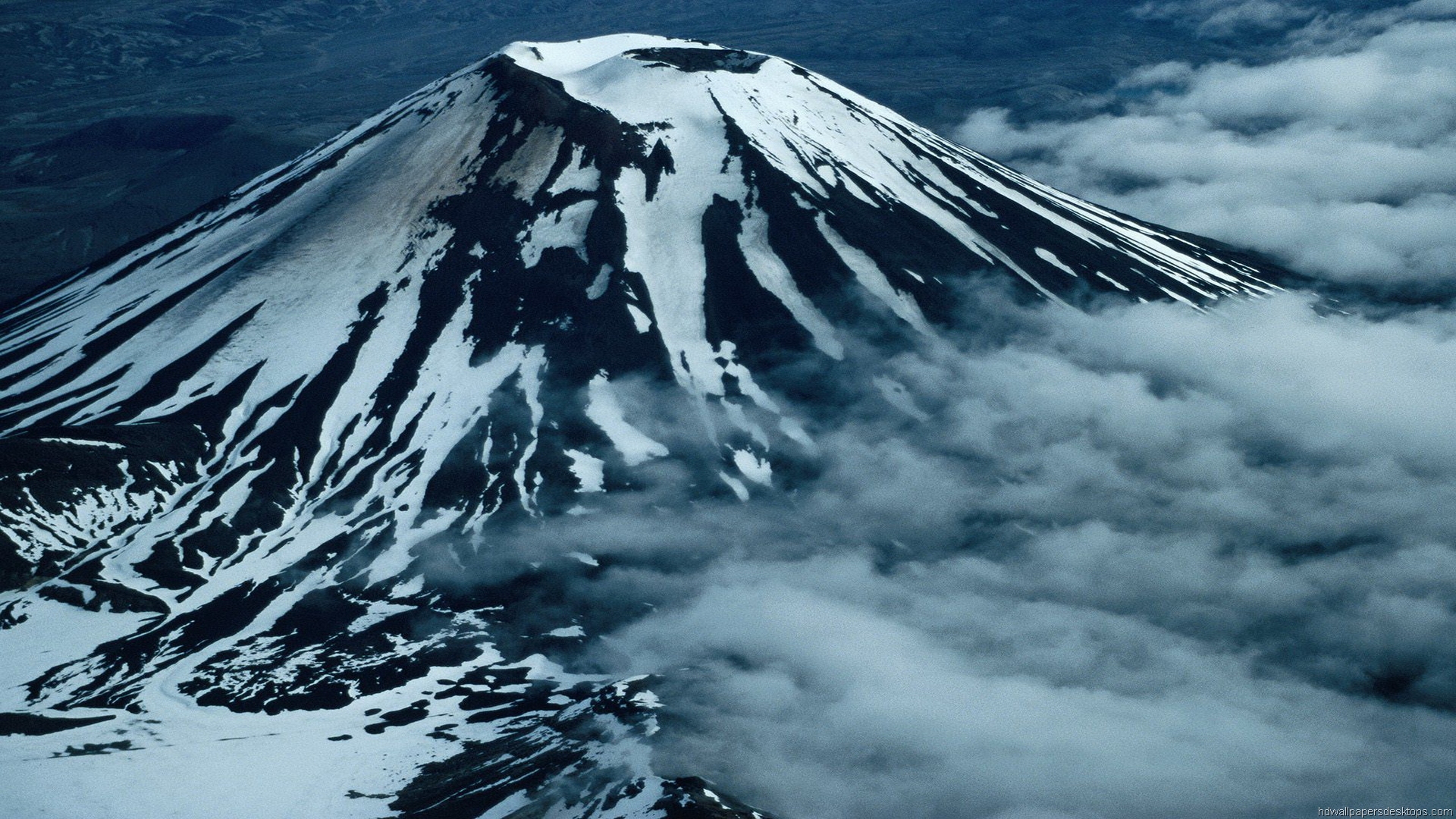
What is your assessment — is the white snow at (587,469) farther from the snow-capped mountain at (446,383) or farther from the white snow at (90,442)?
the white snow at (90,442)

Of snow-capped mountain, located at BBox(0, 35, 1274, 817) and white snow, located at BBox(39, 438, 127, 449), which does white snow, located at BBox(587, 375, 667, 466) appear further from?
white snow, located at BBox(39, 438, 127, 449)

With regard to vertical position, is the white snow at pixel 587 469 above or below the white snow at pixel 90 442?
below

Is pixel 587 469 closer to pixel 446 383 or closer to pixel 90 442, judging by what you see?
pixel 446 383

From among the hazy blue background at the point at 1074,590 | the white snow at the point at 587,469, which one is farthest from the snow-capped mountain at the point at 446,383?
the hazy blue background at the point at 1074,590

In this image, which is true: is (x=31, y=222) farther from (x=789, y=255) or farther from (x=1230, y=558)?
(x=1230, y=558)

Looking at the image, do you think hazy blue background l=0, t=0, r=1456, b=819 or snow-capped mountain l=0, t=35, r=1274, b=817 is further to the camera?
hazy blue background l=0, t=0, r=1456, b=819

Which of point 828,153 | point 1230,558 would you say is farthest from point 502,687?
point 828,153

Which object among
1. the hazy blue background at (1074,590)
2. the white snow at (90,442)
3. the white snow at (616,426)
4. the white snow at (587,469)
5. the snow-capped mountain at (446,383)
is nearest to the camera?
the snow-capped mountain at (446,383)

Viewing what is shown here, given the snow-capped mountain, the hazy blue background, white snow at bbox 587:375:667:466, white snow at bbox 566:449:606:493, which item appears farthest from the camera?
white snow at bbox 587:375:667:466

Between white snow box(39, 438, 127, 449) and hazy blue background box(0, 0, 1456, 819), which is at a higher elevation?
white snow box(39, 438, 127, 449)

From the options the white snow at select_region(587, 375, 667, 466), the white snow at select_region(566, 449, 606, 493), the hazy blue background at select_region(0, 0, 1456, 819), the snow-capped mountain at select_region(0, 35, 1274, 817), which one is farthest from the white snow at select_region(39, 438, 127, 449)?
the white snow at select_region(587, 375, 667, 466)
